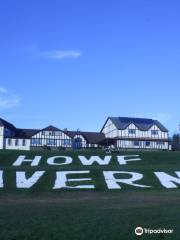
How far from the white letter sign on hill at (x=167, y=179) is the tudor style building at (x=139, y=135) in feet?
184

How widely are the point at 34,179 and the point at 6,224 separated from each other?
23416 millimetres

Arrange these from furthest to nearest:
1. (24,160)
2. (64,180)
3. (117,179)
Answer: (24,160) → (117,179) → (64,180)

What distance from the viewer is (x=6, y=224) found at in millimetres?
18359

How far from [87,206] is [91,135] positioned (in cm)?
8450

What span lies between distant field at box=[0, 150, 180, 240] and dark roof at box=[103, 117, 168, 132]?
4119 cm

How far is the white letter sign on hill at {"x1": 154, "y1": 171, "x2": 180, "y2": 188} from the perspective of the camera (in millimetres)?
39938

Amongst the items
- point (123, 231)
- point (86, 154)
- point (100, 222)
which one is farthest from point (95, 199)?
point (86, 154)

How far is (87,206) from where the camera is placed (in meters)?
26.9

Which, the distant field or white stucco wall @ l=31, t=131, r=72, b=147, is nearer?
the distant field

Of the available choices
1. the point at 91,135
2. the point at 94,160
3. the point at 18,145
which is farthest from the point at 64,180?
the point at 91,135

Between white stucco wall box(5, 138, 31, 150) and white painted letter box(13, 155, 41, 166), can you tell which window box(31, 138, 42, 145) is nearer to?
white stucco wall box(5, 138, 31, 150)

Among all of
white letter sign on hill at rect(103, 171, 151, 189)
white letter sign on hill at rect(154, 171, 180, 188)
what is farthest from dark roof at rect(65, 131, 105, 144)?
white letter sign on hill at rect(154, 171, 180, 188)

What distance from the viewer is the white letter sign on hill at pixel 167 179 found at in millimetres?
39938

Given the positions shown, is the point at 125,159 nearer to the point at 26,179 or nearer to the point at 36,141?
the point at 26,179
